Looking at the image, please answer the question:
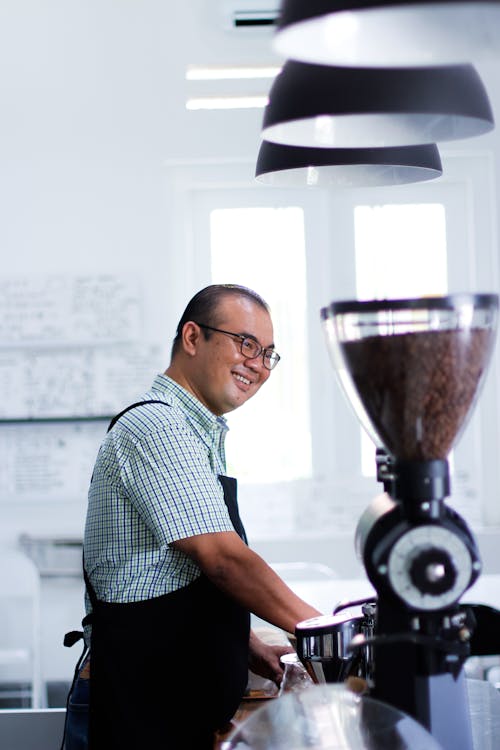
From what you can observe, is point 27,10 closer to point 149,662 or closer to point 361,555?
point 149,662

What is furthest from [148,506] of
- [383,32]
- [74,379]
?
[74,379]

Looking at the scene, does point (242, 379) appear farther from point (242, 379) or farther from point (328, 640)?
point (328, 640)

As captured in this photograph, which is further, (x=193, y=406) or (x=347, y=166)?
(x=193, y=406)

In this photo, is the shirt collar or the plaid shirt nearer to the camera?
A: the plaid shirt

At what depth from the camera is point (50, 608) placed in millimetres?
4145

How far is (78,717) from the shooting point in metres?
1.88

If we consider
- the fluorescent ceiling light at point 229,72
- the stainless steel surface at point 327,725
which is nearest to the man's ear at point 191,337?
the stainless steel surface at point 327,725

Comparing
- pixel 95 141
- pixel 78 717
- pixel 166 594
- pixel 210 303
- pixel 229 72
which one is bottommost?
pixel 78 717

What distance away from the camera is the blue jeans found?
1.87 m

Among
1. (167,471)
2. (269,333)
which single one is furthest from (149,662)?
(269,333)

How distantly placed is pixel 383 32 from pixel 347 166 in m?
0.90

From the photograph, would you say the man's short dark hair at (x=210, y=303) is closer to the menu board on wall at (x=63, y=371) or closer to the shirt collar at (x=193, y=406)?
the shirt collar at (x=193, y=406)

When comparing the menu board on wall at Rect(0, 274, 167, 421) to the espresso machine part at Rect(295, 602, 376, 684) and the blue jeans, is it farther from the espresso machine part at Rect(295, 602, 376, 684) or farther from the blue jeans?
the espresso machine part at Rect(295, 602, 376, 684)

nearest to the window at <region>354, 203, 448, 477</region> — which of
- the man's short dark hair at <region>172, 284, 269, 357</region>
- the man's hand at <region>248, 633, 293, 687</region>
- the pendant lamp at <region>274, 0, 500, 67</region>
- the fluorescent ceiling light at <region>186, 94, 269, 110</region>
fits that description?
the fluorescent ceiling light at <region>186, 94, 269, 110</region>
